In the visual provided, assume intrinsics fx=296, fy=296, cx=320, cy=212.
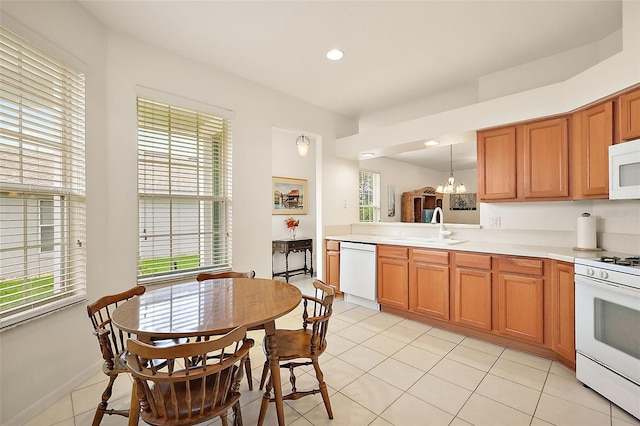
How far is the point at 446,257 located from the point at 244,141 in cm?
262

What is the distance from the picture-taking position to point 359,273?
4.02 m

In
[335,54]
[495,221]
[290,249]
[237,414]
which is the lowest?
[237,414]

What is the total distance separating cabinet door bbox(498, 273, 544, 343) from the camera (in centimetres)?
259

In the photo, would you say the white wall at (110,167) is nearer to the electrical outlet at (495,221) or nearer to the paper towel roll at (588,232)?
the electrical outlet at (495,221)

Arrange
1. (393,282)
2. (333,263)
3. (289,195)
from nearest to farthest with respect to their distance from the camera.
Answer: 1. (393,282)
2. (333,263)
3. (289,195)

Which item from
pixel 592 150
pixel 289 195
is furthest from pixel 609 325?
pixel 289 195

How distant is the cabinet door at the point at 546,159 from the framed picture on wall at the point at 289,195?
12.8 feet

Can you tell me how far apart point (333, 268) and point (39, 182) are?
3329 mm

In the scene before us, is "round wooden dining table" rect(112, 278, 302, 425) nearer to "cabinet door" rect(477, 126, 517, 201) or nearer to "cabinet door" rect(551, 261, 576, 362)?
"cabinet door" rect(551, 261, 576, 362)

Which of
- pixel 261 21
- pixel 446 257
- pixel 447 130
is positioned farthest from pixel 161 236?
pixel 447 130

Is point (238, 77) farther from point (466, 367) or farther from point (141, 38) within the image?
point (466, 367)

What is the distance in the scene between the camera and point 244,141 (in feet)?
11.4

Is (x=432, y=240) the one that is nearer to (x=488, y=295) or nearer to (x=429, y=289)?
(x=429, y=289)

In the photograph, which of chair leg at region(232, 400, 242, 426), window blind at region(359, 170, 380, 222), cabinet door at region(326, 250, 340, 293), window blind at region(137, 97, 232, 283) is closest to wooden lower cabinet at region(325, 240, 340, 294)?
cabinet door at region(326, 250, 340, 293)
